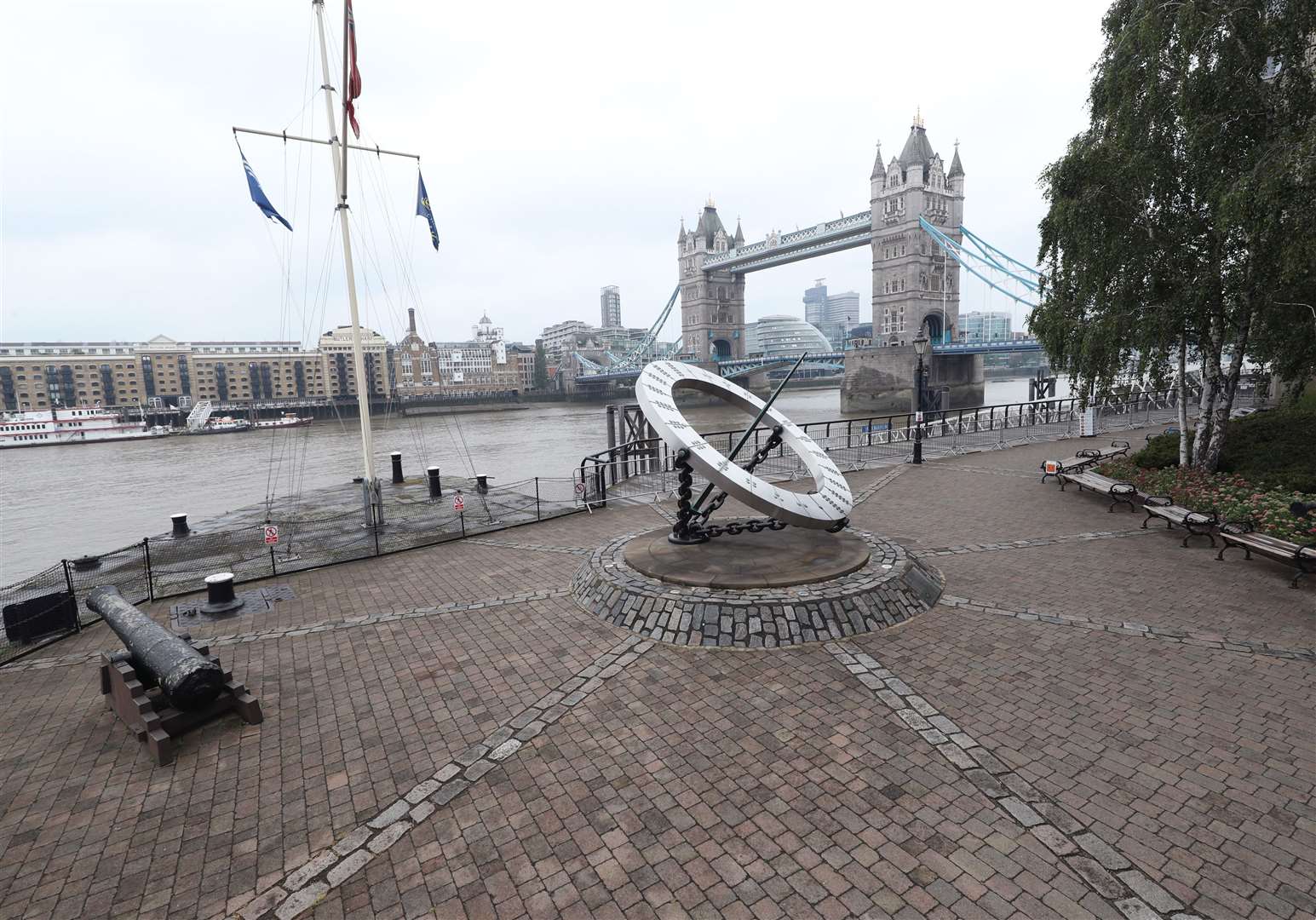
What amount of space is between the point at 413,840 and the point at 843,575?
5497 mm

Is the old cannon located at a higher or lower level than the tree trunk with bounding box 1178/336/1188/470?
lower

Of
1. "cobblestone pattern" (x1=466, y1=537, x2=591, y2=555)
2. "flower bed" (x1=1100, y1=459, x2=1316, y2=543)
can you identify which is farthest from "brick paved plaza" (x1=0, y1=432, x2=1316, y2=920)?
"cobblestone pattern" (x1=466, y1=537, x2=591, y2=555)

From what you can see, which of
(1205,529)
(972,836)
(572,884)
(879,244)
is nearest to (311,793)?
(572,884)

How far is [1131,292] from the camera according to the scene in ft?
39.6

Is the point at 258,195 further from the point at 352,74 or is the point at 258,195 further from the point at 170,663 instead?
the point at 170,663

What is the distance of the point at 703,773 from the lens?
476cm

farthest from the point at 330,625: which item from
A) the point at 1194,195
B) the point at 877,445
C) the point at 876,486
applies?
the point at 877,445

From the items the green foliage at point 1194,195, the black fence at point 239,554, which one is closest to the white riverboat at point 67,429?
the black fence at point 239,554

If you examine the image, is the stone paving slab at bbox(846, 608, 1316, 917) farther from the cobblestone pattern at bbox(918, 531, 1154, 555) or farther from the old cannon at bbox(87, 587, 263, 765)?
the old cannon at bbox(87, 587, 263, 765)

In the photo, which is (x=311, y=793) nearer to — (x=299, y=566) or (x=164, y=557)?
(x=299, y=566)

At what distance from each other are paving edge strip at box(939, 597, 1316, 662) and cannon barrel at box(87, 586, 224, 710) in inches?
306

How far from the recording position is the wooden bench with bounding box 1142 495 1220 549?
31.7 feet

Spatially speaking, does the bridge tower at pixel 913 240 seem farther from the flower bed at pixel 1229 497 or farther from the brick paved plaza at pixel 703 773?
the brick paved plaza at pixel 703 773

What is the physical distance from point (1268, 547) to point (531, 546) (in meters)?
10.8
